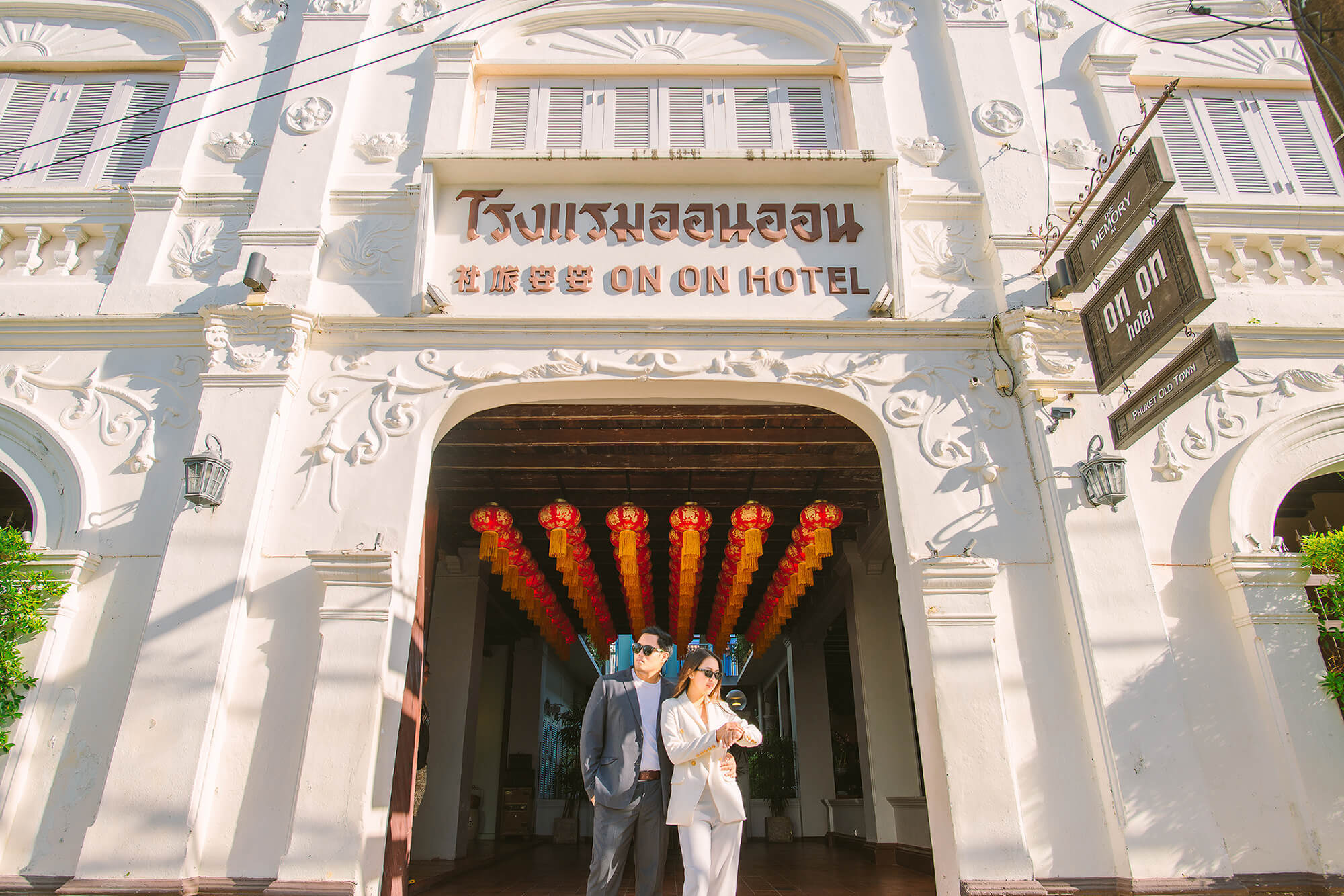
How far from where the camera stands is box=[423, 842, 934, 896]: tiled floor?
21.4 ft

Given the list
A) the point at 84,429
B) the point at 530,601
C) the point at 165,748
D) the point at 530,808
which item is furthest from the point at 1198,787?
the point at 530,808

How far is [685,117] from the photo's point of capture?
6.80 m

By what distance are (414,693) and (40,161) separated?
536 cm

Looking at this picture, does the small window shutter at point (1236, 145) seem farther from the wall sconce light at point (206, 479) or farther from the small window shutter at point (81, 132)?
the small window shutter at point (81, 132)

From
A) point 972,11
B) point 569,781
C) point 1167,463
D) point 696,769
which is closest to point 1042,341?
point 1167,463

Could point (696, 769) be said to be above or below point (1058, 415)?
below

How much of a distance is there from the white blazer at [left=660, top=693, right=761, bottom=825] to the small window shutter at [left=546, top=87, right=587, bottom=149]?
4.79m

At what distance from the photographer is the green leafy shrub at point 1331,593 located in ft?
15.0

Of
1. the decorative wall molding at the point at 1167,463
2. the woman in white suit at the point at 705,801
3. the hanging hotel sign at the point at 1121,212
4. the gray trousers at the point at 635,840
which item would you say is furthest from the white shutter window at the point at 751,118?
the gray trousers at the point at 635,840

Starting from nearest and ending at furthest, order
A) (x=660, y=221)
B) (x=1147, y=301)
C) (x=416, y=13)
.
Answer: (x=1147, y=301)
(x=660, y=221)
(x=416, y=13)

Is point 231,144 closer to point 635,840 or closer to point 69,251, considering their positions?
point 69,251

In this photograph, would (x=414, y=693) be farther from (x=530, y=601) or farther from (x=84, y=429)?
(x=530, y=601)

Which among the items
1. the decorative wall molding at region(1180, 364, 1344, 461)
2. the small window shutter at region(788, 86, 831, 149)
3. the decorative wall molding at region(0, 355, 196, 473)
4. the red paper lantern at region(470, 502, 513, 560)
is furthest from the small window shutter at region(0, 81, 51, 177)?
the decorative wall molding at region(1180, 364, 1344, 461)

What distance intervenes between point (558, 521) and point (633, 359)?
194cm
